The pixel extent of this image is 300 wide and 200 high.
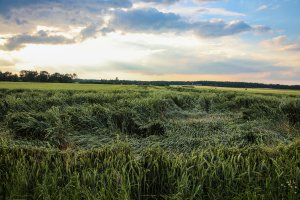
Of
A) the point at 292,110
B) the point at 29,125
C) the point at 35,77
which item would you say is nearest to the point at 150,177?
the point at 29,125

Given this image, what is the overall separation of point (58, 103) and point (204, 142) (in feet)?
21.7

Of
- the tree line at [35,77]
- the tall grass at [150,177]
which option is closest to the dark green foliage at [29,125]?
the tall grass at [150,177]

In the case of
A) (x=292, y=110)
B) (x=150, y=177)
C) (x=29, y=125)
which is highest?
(x=292, y=110)

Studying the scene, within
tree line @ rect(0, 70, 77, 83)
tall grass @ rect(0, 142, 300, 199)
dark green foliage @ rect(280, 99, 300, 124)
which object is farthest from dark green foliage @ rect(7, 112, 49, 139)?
tree line @ rect(0, 70, 77, 83)

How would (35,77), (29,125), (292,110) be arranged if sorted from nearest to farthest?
(29,125)
(292,110)
(35,77)

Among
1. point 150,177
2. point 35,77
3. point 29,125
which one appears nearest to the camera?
point 150,177

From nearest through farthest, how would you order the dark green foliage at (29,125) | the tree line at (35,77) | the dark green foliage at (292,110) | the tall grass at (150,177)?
the tall grass at (150,177) < the dark green foliage at (29,125) < the dark green foliage at (292,110) < the tree line at (35,77)

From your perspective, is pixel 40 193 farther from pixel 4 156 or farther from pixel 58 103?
pixel 58 103

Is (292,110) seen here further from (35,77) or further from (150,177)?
(35,77)

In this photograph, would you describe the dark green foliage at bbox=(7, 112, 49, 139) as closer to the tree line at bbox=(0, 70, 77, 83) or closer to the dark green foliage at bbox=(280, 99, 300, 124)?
the dark green foliage at bbox=(280, 99, 300, 124)

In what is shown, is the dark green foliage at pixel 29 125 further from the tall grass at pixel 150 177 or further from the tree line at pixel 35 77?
the tree line at pixel 35 77

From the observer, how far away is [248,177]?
3.59 meters

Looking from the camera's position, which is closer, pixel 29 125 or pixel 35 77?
pixel 29 125

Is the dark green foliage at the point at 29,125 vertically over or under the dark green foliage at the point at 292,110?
under
